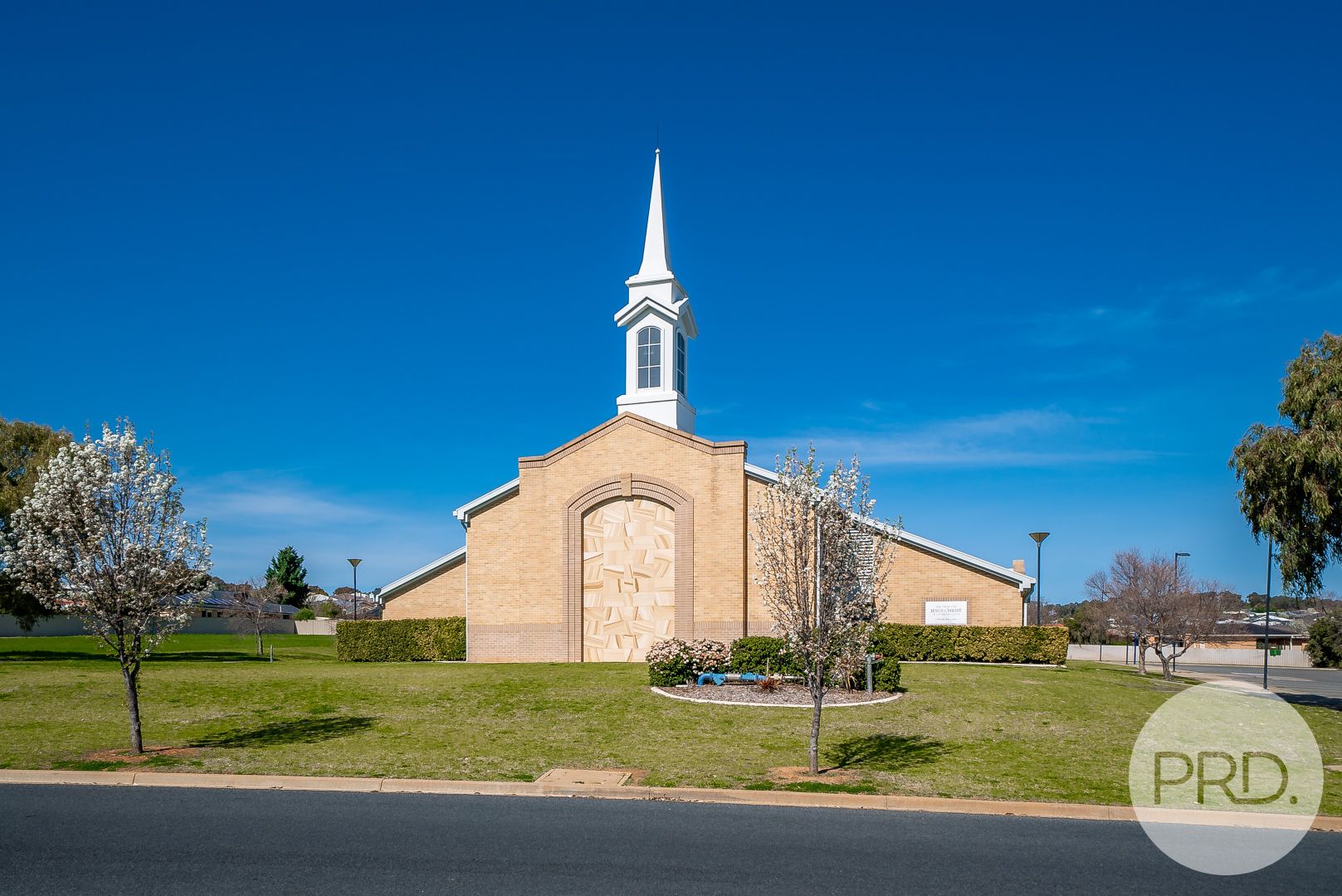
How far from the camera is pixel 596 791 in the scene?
11727mm

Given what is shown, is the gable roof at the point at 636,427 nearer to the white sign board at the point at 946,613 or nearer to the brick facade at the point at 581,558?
the brick facade at the point at 581,558

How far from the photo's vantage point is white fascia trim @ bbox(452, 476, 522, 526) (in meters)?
32.1

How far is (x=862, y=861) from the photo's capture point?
28.7 ft

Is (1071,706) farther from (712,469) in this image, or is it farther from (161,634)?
(161,634)

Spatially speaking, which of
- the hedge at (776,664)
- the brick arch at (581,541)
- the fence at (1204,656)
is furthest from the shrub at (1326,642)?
the hedge at (776,664)

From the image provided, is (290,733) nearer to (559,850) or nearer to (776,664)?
(559,850)

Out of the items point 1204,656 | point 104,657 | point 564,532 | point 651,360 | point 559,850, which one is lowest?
point 1204,656

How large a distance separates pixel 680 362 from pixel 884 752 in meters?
22.0

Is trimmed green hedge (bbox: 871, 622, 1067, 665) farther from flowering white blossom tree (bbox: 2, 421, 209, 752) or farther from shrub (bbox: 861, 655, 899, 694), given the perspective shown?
flowering white blossom tree (bbox: 2, 421, 209, 752)

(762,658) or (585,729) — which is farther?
(762,658)

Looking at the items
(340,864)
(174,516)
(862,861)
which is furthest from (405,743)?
(862,861)

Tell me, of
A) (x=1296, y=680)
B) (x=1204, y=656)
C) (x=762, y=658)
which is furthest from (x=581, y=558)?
(x=1204, y=656)

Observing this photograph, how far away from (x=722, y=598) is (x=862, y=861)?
21054 millimetres

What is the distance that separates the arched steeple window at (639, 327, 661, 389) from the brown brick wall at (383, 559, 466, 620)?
957 cm
